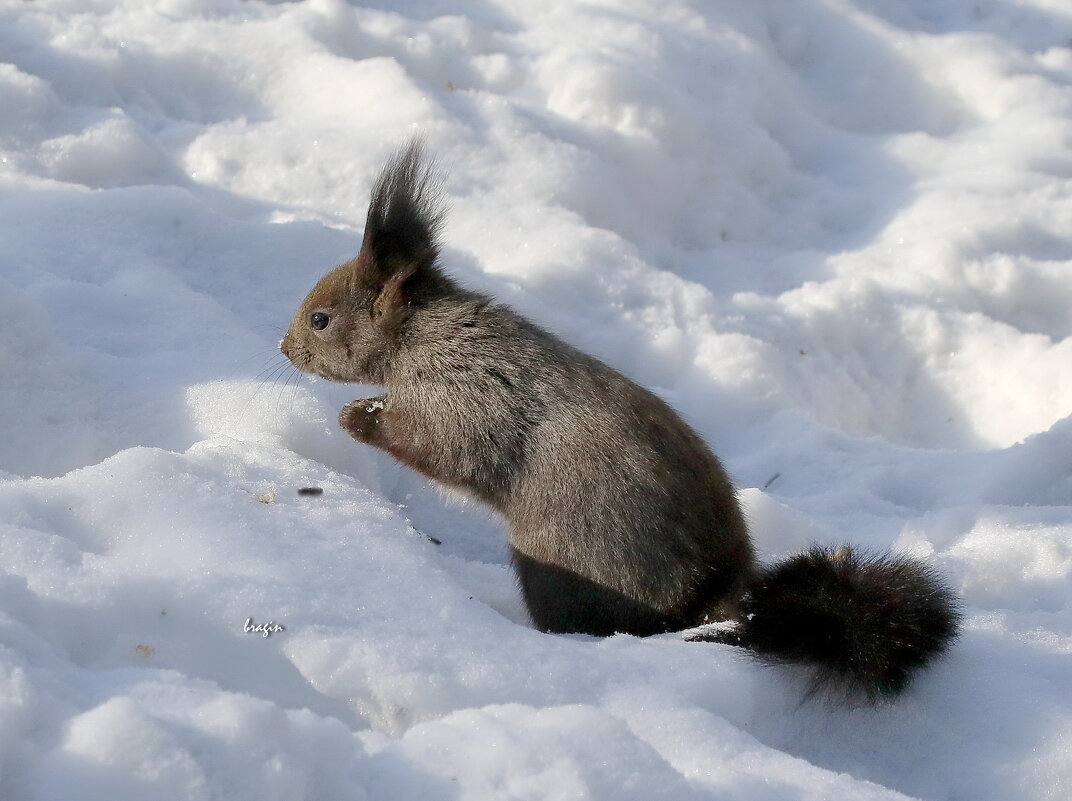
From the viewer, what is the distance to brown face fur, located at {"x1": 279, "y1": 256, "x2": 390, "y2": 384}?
10.8 feet

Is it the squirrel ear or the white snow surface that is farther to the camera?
the squirrel ear

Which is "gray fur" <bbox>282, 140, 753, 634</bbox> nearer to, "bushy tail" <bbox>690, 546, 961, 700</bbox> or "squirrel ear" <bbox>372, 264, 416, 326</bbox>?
"squirrel ear" <bbox>372, 264, 416, 326</bbox>

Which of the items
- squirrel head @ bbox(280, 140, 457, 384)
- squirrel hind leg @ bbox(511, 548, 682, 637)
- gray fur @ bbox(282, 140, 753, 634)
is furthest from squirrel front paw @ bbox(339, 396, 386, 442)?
squirrel hind leg @ bbox(511, 548, 682, 637)

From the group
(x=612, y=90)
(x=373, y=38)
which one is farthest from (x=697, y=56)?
(x=373, y=38)

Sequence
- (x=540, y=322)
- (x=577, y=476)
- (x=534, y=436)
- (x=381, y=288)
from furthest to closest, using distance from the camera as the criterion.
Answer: (x=540, y=322), (x=381, y=288), (x=534, y=436), (x=577, y=476)

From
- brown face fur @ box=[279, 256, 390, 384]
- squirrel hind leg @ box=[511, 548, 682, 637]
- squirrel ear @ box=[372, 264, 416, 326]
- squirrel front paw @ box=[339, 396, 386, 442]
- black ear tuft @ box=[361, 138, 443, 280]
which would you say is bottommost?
squirrel hind leg @ box=[511, 548, 682, 637]

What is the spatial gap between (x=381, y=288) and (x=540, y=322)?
987 millimetres

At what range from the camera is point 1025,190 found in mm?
5516

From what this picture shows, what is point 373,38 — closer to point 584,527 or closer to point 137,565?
point 584,527

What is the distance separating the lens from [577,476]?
2820mm

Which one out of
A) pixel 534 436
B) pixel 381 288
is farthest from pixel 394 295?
pixel 534 436

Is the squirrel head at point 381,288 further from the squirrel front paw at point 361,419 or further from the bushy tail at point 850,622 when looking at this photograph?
the bushy tail at point 850,622

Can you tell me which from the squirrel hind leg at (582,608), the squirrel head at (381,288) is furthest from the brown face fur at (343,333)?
the squirrel hind leg at (582,608)

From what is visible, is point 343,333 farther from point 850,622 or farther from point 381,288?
point 850,622
